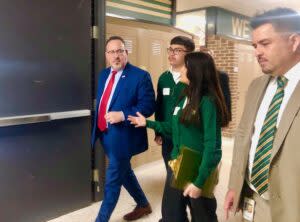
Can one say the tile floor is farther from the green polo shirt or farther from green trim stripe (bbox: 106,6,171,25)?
green trim stripe (bbox: 106,6,171,25)

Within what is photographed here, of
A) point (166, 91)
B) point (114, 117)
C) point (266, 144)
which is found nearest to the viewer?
point (266, 144)

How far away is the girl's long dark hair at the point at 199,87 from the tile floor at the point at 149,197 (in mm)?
1411

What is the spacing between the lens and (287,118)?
3.84ft

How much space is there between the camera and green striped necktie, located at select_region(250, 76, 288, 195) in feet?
4.11

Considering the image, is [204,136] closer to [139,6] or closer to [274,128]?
[274,128]

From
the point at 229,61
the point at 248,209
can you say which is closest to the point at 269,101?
the point at 248,209

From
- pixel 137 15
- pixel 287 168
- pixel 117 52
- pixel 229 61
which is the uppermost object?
pixel 137 15

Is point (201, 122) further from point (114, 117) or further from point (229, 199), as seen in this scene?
point (114, 117)

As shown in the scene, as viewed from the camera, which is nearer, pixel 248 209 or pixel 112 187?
pixel 248 209

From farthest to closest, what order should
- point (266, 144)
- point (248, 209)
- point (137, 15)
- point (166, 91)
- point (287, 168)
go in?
point (137, 15) → point (166, 91) → point (248, 209) → point (266, 144) → point (287, 168)

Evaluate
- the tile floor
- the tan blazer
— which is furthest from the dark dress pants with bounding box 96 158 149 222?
the tan blazer

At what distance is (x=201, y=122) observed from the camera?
1.62 metres

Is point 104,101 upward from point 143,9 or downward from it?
downward

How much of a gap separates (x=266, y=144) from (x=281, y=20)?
520 mm
